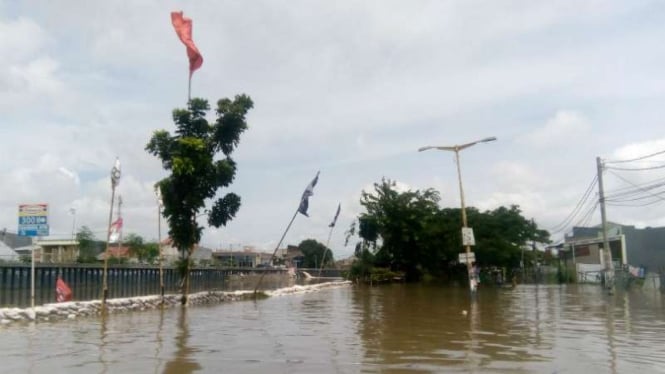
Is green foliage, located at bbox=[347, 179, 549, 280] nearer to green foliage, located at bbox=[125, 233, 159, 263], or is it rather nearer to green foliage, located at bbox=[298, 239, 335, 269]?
green foliage, located at bbox=[125, 233, 159, 263]

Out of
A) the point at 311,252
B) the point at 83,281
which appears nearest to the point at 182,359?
the point at 83,281

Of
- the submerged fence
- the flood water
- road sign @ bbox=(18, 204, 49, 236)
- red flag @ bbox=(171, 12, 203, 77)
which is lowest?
the flood water

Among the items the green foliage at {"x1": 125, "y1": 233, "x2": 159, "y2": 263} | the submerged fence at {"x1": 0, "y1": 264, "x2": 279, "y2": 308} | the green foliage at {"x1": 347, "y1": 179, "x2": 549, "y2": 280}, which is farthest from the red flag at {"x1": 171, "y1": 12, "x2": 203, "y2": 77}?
the green foliage at {"x1": 125, "y1": 233, "x2": 159, "y2": 263}

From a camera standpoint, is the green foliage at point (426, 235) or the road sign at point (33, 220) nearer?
the road sign at point (33, 220)

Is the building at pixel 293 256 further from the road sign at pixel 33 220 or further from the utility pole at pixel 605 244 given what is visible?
the road sign at pixel 33 220

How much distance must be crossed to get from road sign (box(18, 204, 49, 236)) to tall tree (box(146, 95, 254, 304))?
658cm

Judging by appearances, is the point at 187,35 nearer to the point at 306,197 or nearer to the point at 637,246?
the point at 306,197

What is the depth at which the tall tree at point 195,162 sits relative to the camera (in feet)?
82.7

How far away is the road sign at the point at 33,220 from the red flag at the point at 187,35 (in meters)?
9.17

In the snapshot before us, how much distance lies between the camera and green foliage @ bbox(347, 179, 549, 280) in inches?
2068

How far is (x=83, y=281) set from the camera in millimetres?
27719

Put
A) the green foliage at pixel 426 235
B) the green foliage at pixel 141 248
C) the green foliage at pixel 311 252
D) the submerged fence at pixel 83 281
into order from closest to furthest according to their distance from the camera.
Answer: the submerged fence at pixel 83 281 < the green foliage at pixel 426 235 < the green foliage at pixel 141 248 < the green foliage at pixel 311 252

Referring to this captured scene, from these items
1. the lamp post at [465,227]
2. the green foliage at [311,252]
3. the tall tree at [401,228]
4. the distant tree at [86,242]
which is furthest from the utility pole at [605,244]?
the green foliage at [311,252]

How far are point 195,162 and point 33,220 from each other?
7.34 m
